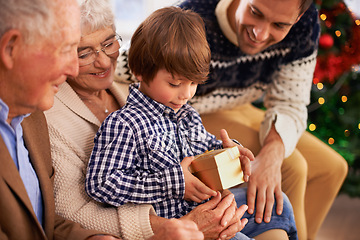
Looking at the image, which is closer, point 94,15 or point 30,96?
point 30,96

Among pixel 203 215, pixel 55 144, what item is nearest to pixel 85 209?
pixel 55 144

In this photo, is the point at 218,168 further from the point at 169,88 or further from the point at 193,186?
the point at 169,88

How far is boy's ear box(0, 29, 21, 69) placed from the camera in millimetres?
773

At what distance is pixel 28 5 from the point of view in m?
0.78

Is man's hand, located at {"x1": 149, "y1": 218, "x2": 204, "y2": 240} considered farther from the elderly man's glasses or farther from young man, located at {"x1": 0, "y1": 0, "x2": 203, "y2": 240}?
the elderly man's glasses

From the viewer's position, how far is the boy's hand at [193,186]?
44.9 inches

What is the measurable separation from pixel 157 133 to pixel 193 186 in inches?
7.3

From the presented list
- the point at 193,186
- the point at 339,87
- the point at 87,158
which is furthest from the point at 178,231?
the point at 339,87

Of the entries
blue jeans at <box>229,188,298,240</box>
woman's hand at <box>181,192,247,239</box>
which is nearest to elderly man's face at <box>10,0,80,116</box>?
woman's hand at <box>181,192,247,239</box>

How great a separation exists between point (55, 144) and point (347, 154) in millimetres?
2023

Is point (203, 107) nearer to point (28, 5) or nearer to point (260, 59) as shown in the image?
point (260, 59)

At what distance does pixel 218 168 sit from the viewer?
1.09 metres

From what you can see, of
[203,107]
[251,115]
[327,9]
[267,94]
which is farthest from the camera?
[327,9]

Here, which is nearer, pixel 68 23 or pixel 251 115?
pixel 68 23
